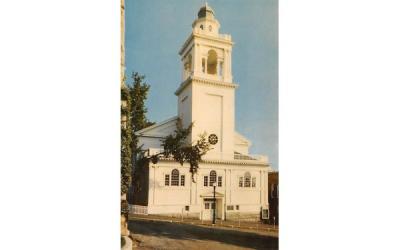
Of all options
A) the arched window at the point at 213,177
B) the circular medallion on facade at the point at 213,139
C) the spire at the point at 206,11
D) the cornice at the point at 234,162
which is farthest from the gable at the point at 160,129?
the spire at the point at 206,11

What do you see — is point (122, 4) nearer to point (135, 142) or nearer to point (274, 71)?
point (135, 142)

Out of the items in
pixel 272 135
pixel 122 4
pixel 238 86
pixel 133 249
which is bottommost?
pixel 133 249

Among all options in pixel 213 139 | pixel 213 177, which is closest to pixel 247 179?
pixel 213 177

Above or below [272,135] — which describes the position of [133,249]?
below

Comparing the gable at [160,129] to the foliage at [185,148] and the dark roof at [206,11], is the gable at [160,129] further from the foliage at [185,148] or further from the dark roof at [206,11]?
the dark roof at [206,11]

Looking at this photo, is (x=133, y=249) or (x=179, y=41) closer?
(x=133, y=249)

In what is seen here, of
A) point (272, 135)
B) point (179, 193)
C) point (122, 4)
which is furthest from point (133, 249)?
point (122, 4)
